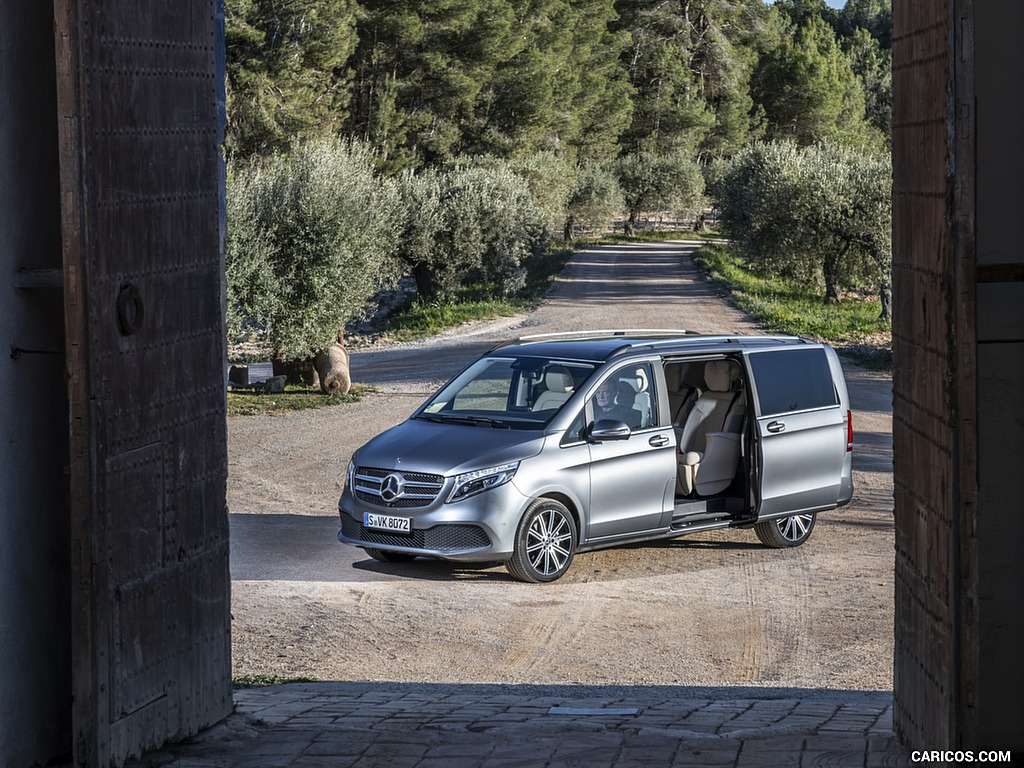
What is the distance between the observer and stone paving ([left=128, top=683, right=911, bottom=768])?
5.05 meters

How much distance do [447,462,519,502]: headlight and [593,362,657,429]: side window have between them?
1158 mm

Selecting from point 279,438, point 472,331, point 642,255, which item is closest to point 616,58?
point 642,255

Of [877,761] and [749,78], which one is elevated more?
[749,78]

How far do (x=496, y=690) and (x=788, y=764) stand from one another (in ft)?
8.07

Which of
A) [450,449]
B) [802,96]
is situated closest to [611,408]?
[450,449]

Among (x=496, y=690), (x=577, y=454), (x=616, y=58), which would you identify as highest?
(x=616, y=58)

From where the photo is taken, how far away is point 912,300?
477cm

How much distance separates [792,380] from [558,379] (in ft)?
7.53

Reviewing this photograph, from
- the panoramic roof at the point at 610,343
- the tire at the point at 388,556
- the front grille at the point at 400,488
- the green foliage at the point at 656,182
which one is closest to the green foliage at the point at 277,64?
the green foliage at the point at 656,182

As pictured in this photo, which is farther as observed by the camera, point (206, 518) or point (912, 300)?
point (206, 518)

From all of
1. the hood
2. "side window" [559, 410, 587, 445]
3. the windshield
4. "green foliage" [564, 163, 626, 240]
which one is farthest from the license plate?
"green foliage" [564, 163, 626, 240]

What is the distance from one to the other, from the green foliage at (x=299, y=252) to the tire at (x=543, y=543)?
38.8ft

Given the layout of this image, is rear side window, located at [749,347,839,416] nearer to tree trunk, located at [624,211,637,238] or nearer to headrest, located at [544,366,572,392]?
headrest, located at [544,366,572,392]

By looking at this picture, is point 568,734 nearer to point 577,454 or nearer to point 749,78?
point 577,454
